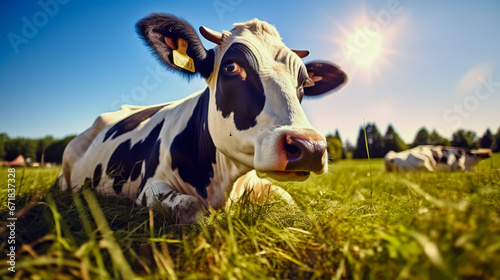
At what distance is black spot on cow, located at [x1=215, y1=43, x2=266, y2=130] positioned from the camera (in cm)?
205

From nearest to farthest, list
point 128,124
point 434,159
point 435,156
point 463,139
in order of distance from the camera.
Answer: point 128,124 → point 434,159 → point 435,156 → point 463,139

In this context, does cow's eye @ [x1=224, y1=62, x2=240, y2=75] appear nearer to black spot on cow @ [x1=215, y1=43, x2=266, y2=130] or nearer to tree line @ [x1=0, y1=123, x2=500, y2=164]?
black spot on cow @ [x1=215, y1=43, x2=266, y2=130]

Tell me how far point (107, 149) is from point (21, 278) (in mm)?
3387

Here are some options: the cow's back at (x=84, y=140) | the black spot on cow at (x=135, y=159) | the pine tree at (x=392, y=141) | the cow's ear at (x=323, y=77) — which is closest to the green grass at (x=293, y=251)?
the black spot on cow at (x=135, y=159)

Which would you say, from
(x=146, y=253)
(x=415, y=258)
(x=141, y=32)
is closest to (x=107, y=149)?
(x=141, y=32)

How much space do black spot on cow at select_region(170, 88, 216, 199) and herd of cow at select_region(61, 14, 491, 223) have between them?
0.03 feet

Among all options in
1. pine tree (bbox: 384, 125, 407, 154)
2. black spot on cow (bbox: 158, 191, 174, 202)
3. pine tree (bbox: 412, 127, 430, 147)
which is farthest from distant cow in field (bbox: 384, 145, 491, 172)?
pine tree (bbox: 384, 125, 407, 154)

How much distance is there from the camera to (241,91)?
218 centimetres

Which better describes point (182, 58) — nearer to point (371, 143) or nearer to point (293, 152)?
point (293, 152)

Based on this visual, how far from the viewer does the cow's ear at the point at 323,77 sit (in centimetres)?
328

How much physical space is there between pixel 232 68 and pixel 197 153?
3.40ft

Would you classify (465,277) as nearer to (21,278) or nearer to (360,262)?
(360,262)

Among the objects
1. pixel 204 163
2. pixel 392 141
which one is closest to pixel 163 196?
pixel 204 163

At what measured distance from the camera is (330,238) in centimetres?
119
